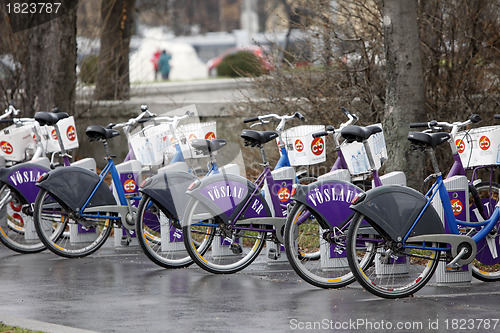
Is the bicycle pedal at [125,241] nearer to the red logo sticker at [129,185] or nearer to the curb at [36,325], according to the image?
the red logo sticker at [129,185]

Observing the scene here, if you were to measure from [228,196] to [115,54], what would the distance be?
8808mm

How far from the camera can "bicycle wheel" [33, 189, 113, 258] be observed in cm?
814

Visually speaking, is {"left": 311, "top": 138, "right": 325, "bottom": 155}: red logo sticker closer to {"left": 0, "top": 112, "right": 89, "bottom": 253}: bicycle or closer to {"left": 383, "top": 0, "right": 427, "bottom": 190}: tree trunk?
{"left": 383, "top": 0, "right": 427, "bottom": 190}: tree trunk

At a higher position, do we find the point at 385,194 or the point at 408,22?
the point at 408,22

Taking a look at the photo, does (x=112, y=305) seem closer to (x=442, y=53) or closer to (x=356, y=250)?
(x=356, y=250)

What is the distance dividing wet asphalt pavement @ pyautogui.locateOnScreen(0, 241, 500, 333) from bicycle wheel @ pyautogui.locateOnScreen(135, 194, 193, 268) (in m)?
0.11

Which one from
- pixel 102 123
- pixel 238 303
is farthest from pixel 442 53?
pixel 102 123

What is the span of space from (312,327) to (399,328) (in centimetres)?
54

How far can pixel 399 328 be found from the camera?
5555mm

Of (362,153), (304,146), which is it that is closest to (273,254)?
(304,146)

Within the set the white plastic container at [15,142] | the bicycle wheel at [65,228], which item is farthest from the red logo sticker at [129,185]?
the white plastic container at [15,142]

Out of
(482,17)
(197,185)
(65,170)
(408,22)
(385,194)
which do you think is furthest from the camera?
(482,17)

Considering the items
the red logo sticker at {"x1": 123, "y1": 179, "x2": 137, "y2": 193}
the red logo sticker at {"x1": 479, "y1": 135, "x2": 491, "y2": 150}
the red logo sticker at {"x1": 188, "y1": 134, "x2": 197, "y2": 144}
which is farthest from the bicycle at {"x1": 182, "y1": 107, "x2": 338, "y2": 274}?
the red logo sticker at {"x1": 479, "y1": 135, "x2": 491, "y2": 150}

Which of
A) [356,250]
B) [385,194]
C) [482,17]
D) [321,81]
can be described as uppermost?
[482,17]
